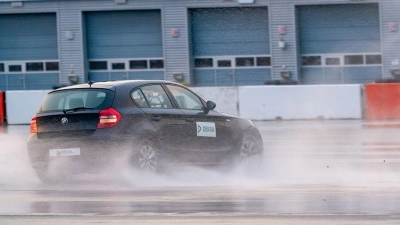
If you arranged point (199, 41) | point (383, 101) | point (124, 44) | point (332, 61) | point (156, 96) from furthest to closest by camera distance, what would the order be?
1. point (124, 44)
2. point (199, 41)
3. point (332, 61)
4. point (383, 101)
5. point (156, 96)

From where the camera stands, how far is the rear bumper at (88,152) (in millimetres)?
11336

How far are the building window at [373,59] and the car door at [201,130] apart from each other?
25.2 m

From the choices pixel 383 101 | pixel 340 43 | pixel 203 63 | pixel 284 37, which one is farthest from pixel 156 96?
pixel 203 63

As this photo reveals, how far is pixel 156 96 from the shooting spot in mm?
12281

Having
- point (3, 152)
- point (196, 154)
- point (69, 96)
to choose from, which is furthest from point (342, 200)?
point (3, 152)

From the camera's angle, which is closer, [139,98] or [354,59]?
[139,98]

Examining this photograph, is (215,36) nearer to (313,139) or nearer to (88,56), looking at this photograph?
(88,56)

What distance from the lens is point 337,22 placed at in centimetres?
3725

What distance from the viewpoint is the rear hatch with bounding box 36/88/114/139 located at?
11.5 meters

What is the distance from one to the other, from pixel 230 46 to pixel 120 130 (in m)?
27.3

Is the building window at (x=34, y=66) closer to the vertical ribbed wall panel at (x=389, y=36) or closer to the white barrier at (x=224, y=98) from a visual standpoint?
the vertical ribbed wall panel at (x=389, y=36)

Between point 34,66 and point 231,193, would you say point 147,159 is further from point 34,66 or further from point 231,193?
point 34,66

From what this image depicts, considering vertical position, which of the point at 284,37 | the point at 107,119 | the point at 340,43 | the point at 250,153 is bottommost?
the point at 250,153

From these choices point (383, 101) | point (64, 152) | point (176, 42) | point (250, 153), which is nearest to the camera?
point (64, 152)
